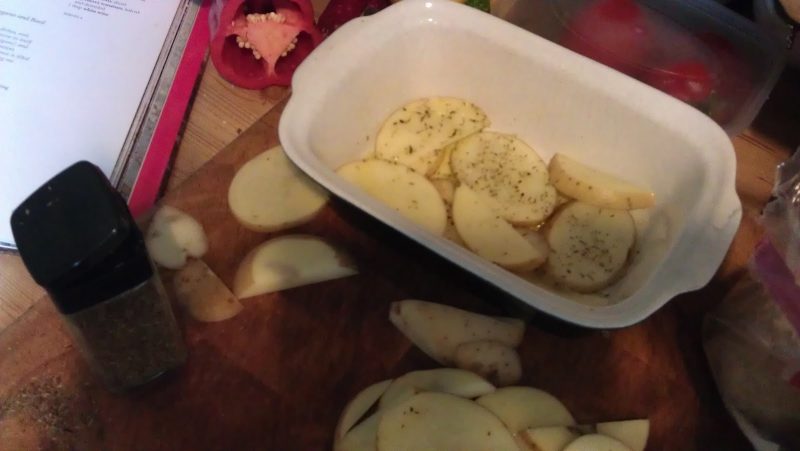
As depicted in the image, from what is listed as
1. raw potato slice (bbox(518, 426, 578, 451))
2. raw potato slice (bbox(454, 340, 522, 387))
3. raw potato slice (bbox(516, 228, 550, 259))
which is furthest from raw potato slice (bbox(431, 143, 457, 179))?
raw potato slice (bbox(518, 426, 578, 451))

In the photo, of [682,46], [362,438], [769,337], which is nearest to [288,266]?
[362,438]

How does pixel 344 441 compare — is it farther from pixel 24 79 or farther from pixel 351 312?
pixel 24 79

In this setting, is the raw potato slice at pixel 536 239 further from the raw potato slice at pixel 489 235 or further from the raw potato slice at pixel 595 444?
the raw potato slice at pixel 595 444

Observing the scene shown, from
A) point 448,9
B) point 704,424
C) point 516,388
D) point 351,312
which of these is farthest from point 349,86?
point 704,424

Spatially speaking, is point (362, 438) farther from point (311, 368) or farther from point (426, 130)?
point (426, 130)

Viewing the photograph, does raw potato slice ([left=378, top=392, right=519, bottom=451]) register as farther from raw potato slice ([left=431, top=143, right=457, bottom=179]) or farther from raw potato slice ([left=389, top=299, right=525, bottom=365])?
raw potato slice ([left=431, top=143, right=457, bottom=179])

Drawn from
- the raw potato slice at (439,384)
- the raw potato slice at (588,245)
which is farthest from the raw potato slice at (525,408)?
the raw potato slice at (588,245)
